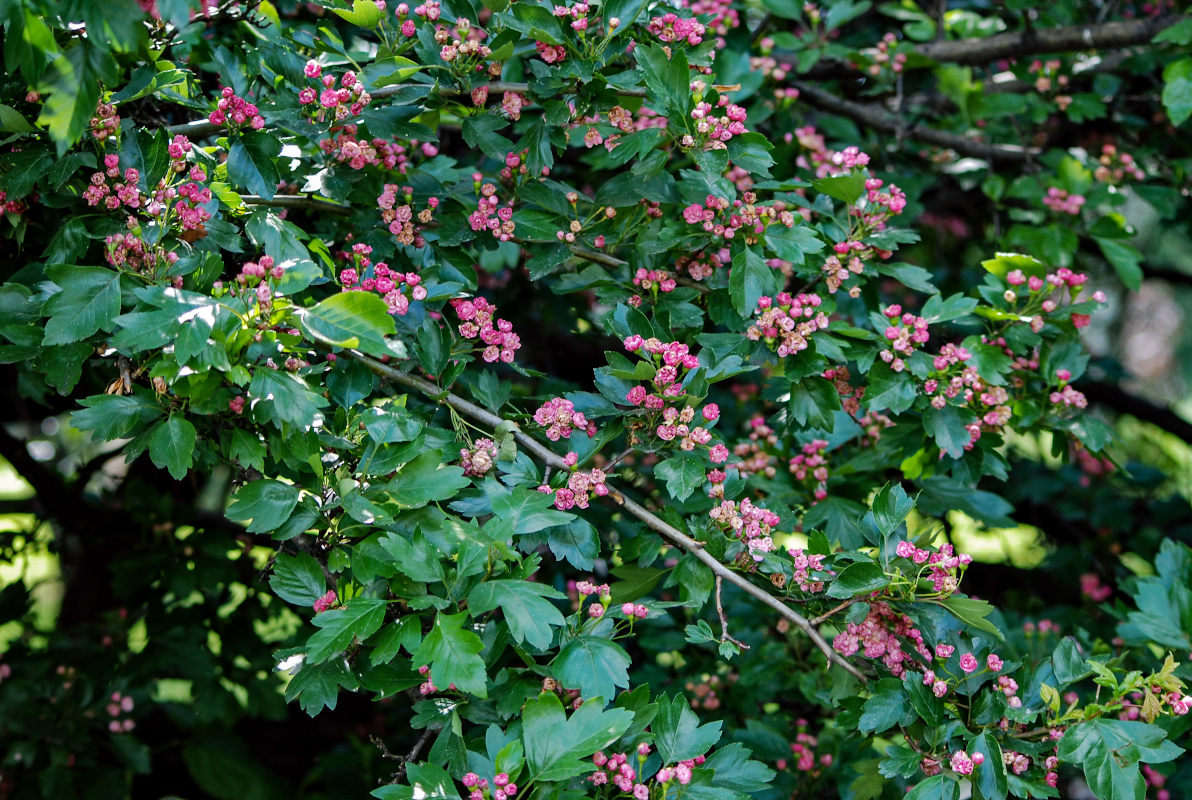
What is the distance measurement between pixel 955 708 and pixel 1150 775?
1345 mm

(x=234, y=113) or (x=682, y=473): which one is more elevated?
(x=234, y=113)

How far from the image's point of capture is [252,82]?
1858 millimetres

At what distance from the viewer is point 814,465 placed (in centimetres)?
218

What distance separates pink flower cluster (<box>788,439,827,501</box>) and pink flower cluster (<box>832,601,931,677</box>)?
49 cm

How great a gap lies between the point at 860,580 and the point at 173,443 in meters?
1.04

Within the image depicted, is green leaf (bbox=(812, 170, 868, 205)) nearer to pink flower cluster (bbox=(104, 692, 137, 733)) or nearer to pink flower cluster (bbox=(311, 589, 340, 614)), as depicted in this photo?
pink flower cluster (bbox=(311, 589, 340, 614))

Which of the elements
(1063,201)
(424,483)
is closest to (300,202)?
(424,483)

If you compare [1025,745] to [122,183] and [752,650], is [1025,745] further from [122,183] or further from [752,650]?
[122,183]

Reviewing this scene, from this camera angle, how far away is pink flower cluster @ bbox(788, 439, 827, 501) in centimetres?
215

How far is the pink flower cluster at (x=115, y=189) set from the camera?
5.02ft

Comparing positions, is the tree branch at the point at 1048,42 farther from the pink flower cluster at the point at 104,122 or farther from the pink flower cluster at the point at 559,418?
the pink flower cluster at the point at 104,122

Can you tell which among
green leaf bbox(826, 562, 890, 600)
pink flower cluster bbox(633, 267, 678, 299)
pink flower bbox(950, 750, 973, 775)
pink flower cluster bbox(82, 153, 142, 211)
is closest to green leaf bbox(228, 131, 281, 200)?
pink flower cluster bbox(82, 153, 142, 211)

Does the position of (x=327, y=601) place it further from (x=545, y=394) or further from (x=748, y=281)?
(x=748, y=281)

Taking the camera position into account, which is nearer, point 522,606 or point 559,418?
point 522,606
